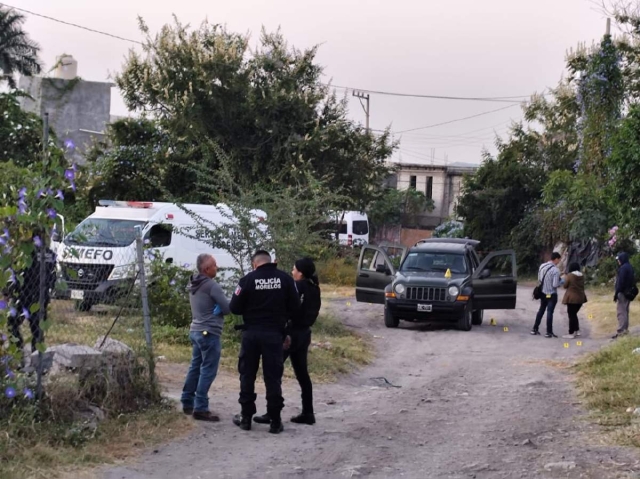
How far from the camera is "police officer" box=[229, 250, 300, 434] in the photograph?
8984mm

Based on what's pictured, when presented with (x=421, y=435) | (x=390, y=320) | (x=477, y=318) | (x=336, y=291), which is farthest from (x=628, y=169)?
(x=336, y=291)

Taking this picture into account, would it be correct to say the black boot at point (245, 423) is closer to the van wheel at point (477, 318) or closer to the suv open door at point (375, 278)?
the suv open door at point (375, 278)

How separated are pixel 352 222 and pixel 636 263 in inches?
761

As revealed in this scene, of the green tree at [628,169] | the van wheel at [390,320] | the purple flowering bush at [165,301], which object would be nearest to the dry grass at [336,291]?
the van wheel at [390,320]

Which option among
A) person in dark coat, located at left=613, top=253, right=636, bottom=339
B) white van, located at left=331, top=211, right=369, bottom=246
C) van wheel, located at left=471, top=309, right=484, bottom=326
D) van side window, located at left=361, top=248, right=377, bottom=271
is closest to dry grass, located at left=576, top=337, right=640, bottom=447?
person in dark coat, located at left=613, top=253, right=636, bottom=339

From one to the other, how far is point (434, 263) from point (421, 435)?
1118 centimetres

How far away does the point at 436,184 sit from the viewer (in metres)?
62.1

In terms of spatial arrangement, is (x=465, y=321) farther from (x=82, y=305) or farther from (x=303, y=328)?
(x=82, y=305)

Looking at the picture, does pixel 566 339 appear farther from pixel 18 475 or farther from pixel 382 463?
pixel 18 475

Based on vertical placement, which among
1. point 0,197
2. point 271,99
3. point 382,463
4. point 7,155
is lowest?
point 382,463

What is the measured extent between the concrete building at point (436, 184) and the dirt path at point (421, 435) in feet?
147

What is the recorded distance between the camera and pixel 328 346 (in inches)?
618

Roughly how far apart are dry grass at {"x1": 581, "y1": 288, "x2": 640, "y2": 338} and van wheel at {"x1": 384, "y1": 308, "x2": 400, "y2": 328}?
13.7ft

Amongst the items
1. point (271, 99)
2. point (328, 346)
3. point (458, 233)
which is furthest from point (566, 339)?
→ point (458, 233)
